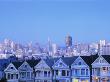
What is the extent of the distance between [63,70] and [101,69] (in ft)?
14.8

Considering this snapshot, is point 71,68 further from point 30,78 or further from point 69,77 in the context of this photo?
point 30,78

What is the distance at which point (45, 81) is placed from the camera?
141 ft

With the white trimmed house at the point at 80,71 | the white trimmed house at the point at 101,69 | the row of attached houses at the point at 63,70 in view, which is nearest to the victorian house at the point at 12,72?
the row of attached houses at the point at 63,70

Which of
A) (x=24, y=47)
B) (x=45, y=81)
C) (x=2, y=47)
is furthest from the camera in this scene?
(x=24, y=47)

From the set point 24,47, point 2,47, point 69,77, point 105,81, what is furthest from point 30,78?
point 24,47

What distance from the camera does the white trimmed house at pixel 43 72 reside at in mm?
42659

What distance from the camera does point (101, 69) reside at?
39656 millimetres

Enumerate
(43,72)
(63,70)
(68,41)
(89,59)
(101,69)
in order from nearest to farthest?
1. (101,69)
2. (89,59)
3. (63,70)
4. (43,72)
5. (68,41)

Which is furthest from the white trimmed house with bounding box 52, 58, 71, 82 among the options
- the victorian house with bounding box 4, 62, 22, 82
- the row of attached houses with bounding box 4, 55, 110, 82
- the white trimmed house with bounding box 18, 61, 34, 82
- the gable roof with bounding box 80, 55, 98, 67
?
the victorian house with bounding box 4, 62, 22, 82

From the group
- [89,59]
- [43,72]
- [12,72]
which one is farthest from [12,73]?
[89,59]

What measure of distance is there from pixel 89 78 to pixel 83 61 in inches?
74.3

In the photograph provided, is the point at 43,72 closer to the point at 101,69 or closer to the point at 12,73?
the point at 12,73

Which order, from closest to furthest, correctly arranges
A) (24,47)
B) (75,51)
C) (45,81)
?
(45,81), (75,51), (24,47)

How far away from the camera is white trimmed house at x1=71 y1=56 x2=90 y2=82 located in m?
40.4
